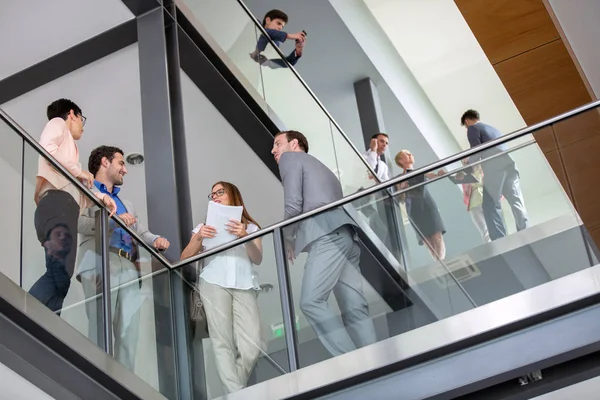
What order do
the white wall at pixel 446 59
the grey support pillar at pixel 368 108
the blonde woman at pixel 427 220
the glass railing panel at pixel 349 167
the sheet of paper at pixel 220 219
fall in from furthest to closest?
1. the white wall at pixel 446 59
2. the grey support pillar at pixel 368 108
3. the glass railing panel at pixel 349 167
4. the sheet of paper at pixel 220 219
5. the blonde woman at pixel 427 220

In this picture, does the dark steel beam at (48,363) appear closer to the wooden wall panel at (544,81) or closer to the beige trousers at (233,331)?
the beige trousers at (233,331)

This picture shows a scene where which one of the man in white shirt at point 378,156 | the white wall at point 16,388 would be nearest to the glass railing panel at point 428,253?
the white wall at point 16,388

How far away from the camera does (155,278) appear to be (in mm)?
5840

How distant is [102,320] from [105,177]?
1254mm

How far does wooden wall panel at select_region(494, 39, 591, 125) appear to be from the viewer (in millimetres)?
4574

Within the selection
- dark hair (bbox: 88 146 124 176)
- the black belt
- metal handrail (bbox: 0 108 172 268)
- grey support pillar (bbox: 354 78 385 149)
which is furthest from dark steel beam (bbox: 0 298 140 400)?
grey support pillar (bbox: 354 78 385 149)

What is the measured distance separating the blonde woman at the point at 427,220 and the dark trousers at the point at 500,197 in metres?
0.30

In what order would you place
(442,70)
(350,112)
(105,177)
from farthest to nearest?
(442,70) → (350,112) → (105,177)

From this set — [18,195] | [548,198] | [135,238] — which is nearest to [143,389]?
[135,238]

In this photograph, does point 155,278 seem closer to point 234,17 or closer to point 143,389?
point 143,389

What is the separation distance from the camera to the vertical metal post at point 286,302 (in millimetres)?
5598

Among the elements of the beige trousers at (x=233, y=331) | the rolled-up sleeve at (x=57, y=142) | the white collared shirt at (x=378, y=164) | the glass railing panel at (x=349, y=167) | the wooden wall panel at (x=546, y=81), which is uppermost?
the white collared shirt at (x=378, y=164)

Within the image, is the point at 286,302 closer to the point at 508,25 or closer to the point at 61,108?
the point at 61,108

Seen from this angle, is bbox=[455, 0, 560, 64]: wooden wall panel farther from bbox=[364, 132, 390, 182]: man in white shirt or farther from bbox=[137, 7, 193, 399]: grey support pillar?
bbox=[364, 132, 390, 182]: man in white shirt
